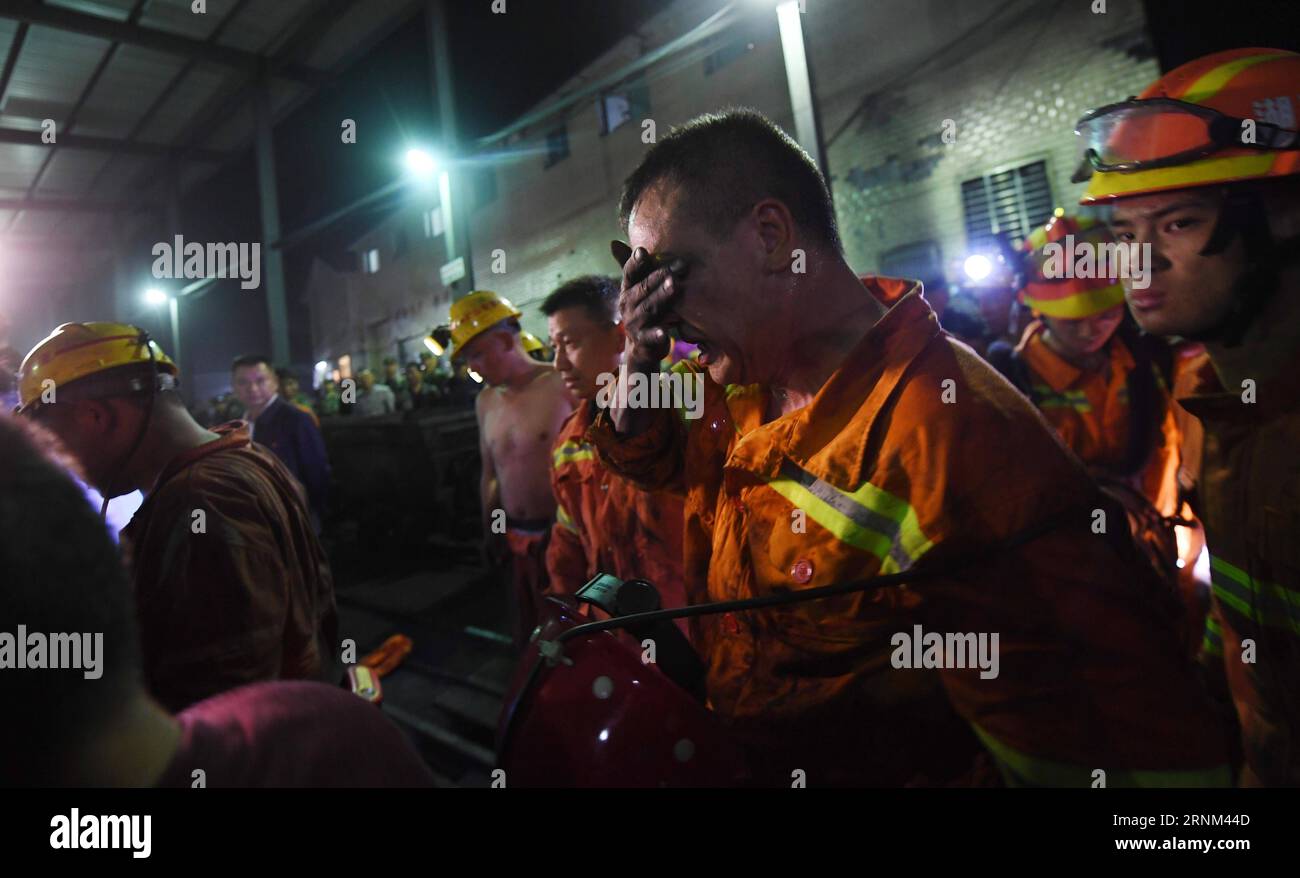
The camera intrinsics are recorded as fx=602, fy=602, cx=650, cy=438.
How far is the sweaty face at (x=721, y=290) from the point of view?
1.53 m

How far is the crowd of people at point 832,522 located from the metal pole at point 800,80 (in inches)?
139

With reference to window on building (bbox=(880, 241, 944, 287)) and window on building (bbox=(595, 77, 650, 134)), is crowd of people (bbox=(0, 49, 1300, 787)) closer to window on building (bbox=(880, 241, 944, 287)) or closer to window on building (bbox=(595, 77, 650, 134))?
window on building (bbox=(880, 241, 944, 287))

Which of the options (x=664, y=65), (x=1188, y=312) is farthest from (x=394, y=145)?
(x=1188, y=312)

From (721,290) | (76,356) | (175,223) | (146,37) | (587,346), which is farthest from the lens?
(175,223)

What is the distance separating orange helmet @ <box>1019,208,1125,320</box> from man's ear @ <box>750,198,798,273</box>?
285 centimetres

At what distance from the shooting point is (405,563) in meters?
8.33

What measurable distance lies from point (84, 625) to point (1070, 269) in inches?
177

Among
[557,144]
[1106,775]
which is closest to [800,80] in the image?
[1106,775]

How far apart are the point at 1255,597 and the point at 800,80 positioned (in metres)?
4.99

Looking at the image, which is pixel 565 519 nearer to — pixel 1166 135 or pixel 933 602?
pixel 933 602

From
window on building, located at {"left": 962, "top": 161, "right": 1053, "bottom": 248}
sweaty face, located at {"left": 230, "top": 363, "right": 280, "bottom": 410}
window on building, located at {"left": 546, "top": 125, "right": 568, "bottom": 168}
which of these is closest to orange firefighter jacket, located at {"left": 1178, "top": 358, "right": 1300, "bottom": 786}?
sweaty face, located at {"left": 230, "top": 363, "right": 280, "bottom": 410}

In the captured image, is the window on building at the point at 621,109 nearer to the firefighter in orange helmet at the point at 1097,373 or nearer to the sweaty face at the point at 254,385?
the sweaty face at the point at 254,385

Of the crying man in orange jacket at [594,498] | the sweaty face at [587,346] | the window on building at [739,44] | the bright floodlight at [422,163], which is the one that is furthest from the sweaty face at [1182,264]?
the window on building at [739,44]

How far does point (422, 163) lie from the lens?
8969 mm
